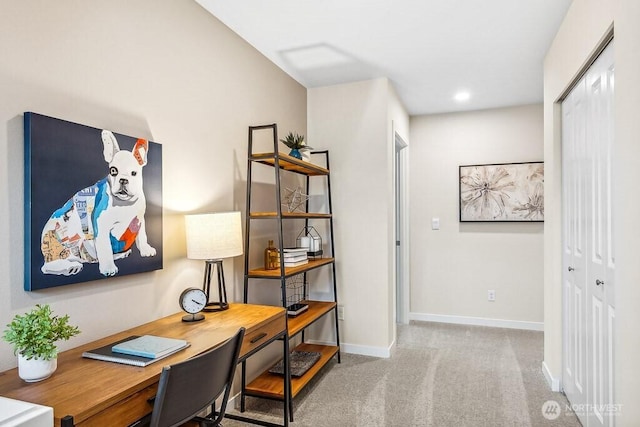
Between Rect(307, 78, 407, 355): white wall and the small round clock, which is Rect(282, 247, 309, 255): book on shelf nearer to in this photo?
Rect(307, 78, 407, 355): white wall

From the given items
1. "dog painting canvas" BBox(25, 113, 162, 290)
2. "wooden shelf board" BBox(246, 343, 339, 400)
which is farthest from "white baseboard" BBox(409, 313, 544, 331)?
"dog painting canvas" BBox(25, 113, 162, 290)

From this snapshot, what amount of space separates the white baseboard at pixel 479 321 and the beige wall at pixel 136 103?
8.96 feet

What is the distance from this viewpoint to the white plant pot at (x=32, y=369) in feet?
3.85

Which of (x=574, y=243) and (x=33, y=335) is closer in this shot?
(x=33, y=335)

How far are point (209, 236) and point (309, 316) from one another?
121 centimetres

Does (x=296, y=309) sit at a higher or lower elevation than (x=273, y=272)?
lower

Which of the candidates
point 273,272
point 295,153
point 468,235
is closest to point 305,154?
point 295,153

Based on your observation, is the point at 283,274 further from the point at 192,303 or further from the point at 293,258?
the point at 192,303

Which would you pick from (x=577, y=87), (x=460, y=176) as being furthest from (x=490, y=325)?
(x=577, y=87)

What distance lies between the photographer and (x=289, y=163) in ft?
9.57

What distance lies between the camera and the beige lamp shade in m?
2.00

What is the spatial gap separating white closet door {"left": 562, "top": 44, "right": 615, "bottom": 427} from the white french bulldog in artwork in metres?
2.13

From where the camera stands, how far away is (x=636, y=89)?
1.39 meters

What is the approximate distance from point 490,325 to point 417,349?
121 centimetres
